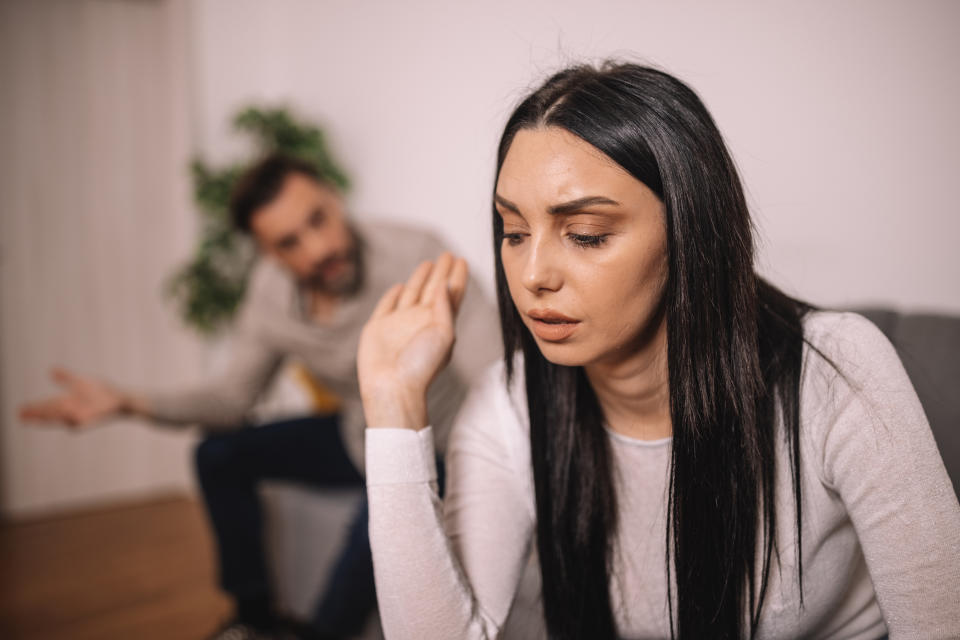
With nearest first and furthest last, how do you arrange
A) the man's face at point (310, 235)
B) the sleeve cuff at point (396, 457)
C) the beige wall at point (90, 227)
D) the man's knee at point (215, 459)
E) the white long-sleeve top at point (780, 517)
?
the white long-sleeve top at point (780, 517), the sleeve cuff at point (396, 457), the man's face at point (310, 235), the man's knee at point (215, 459), the beige wall at point (90, 227)

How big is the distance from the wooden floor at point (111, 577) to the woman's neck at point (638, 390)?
181 cm

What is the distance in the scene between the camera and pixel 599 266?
2.40 feet

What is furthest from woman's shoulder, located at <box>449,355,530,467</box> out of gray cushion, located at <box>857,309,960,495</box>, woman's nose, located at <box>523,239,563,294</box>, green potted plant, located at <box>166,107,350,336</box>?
green potted plant, located at <box>166,107,350,336</box>

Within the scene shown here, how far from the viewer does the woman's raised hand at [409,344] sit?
2.83 ft

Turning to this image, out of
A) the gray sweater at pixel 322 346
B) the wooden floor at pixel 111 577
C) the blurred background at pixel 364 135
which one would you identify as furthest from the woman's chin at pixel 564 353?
the wooden floor at pixel 111 577

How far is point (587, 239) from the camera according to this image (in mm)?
739

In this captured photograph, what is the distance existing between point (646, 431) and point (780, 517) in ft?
0.62

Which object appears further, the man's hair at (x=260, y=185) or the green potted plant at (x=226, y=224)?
the green potted plant at (x=226, y=224)

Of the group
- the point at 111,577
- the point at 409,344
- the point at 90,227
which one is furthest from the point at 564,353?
the point at 90,227

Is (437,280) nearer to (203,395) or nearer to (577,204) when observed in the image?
(577,204)

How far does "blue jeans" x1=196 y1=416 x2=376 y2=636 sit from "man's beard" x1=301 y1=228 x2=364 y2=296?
1.52ft

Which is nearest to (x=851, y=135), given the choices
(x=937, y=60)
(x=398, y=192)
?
(x=937, y=60)

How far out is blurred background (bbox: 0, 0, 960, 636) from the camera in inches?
52.8

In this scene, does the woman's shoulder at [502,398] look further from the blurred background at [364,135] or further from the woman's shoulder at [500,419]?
the blurred background at [364,135]
